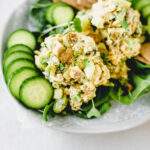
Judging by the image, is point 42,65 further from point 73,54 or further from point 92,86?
point 92,86

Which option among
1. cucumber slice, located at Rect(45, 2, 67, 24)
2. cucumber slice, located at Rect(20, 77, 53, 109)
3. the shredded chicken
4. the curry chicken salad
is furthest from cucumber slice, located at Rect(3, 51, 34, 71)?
the shredded chicken

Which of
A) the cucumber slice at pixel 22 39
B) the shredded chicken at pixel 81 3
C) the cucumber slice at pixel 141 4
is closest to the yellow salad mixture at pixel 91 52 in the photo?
the cucumber slice at pixel 22 39

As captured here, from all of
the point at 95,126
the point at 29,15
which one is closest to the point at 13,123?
the point at 95,126

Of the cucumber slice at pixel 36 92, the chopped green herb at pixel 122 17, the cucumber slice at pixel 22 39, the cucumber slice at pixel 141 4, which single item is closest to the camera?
the cucumber slice at pixel 36 92

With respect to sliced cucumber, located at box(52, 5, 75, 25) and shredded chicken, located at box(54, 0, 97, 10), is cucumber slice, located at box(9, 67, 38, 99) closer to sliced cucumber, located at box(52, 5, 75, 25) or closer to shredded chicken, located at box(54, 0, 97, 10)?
sliced cucumber, located at box(52, 5, 75, 25)

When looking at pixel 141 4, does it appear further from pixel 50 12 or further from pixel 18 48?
pixel 18 48

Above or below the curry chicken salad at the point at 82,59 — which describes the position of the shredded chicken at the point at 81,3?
above

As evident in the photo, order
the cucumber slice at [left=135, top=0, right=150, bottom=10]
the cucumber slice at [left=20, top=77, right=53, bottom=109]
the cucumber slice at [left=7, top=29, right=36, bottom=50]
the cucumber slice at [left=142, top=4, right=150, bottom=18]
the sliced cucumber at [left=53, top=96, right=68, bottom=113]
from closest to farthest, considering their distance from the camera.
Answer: the cucumber slice at [left=20, top=77, right=53, bottom=109] < the sliced cucumber at [left=53, top=96, right=68, bottom=113] < the cucumber slice at [left=7, top=29, right=36, bottom=50] < the cucumber slice at [left=142, top=4, right=150, bottom=18] < the cucumber slice at [left=135, top=0, right=150, bottom=10]

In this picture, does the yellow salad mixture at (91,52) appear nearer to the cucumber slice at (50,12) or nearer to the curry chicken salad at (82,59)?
the curry chicken salad at (82,59)
